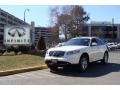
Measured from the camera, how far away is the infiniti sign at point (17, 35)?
1042 inches

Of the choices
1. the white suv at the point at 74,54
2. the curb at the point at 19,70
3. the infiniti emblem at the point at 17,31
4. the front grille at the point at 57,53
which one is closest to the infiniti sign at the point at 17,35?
the infiniti emblem at the point at 17,31

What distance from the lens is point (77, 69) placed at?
43.8 feet

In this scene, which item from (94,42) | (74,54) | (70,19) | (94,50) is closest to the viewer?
(74,54)

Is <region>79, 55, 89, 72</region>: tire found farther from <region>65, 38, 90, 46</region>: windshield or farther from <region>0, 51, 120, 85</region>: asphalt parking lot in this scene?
<region>65, 38, 90, 46</region>: windshield

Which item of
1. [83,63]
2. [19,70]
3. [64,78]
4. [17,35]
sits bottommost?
[64,78]

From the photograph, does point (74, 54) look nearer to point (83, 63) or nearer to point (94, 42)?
point (83, 63)

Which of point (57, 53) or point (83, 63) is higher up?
point (57, 53)

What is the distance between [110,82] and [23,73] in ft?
14.0

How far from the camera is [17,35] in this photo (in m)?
26.6

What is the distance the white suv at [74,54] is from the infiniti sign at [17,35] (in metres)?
12.2

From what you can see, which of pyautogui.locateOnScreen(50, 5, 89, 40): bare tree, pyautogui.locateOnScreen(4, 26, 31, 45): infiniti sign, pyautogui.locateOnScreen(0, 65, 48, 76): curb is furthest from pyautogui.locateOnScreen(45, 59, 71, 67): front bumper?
pyautogui.locateOnScreen(50, 5, 89, 40): bare tree

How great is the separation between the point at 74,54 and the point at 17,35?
47.6 feet

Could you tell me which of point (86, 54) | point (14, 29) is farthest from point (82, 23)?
point (86, 54)

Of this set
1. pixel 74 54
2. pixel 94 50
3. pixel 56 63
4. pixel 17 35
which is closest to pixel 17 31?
pixel 17 35
